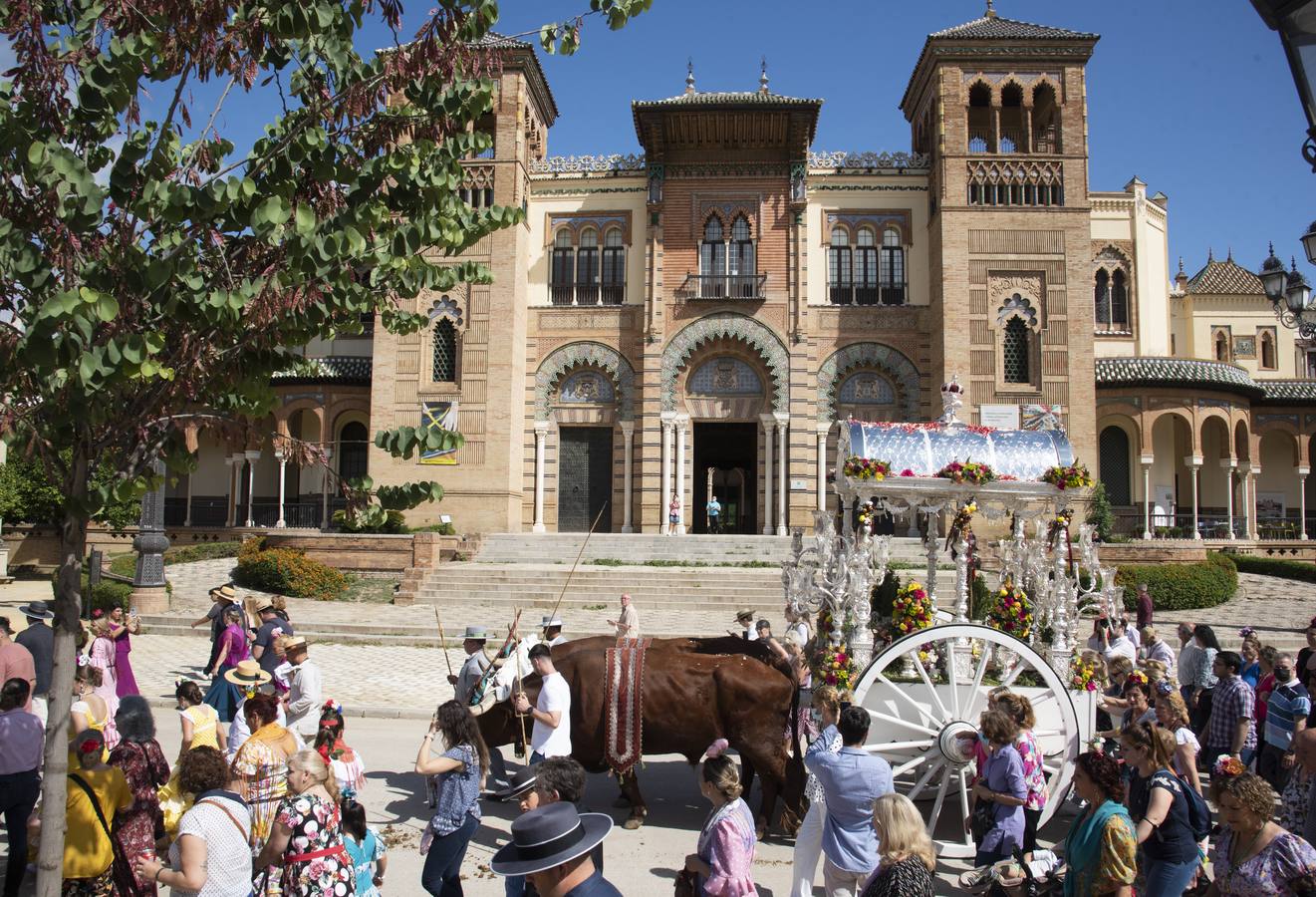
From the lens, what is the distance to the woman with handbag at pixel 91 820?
493 centimetres

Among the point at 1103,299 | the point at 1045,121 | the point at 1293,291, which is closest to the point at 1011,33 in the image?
the point at 1045,121

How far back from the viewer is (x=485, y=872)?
677cm

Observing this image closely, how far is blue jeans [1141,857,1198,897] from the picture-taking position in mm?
4945

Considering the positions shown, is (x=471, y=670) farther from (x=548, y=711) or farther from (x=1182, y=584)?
(x=1182, y=584)

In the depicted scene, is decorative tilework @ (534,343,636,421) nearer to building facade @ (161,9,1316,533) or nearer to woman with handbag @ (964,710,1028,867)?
building facade @ (161,9,1316,533)

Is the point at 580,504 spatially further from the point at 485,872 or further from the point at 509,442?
the point at 485,872

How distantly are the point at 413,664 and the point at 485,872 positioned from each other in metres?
9.19

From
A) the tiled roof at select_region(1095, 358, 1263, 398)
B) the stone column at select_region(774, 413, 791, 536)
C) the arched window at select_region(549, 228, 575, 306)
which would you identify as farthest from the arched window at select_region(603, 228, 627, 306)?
the tiled roof at select_region(1095, 358, 1263, 398)

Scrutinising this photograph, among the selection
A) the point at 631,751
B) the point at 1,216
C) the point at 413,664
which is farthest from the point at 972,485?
the point at 413,664

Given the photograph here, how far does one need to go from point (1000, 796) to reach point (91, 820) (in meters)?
4.89

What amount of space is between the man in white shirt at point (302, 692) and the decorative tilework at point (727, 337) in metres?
21.2

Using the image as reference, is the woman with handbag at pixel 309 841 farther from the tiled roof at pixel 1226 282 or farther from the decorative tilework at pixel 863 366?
the tiled roof at pixel 1226 282

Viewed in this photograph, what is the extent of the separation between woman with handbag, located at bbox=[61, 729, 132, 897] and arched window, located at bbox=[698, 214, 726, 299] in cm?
2535

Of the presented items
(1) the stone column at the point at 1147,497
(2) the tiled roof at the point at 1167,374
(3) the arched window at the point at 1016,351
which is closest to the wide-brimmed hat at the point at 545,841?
(3) the arched window at the point at 1016,351
